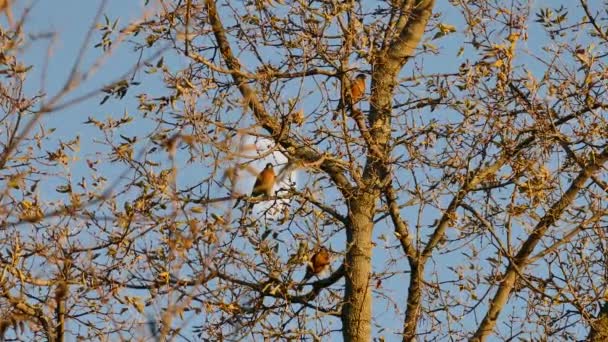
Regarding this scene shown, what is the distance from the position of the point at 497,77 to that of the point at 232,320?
2275 mm

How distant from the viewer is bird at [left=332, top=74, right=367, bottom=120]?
7.07m

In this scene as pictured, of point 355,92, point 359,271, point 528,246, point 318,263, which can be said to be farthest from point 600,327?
point 355,92

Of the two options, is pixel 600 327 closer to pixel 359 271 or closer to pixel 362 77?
pixel 359 271

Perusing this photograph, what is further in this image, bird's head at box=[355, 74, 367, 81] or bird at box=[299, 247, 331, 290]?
bird's head at box=[355, 74, 367, 81]

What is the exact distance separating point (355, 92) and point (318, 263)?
45.0 inches

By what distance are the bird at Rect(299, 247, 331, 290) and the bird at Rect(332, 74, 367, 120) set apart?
90cm

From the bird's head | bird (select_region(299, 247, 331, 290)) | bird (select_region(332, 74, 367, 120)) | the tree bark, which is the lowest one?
the tree bark

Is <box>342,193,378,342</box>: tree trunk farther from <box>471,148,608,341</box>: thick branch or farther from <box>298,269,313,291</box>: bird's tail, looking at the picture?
<box>471,148,608,341</box>: thick branch

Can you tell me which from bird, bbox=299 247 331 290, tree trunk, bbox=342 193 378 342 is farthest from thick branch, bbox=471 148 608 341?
bird, bbox=299 247 331 290

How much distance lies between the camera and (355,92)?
7.36 metres

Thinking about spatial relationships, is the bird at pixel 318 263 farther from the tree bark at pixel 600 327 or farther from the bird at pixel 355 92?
the tree bark at pixel 600 327

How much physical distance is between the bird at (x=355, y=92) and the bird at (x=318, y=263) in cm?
90

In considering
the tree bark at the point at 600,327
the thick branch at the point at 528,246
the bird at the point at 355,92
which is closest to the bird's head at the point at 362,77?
the bird at the point at 355,92

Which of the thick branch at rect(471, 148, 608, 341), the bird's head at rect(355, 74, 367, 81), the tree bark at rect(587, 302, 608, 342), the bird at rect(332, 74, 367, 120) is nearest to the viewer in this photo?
the bird at rect(332, 74, 367, 120)
